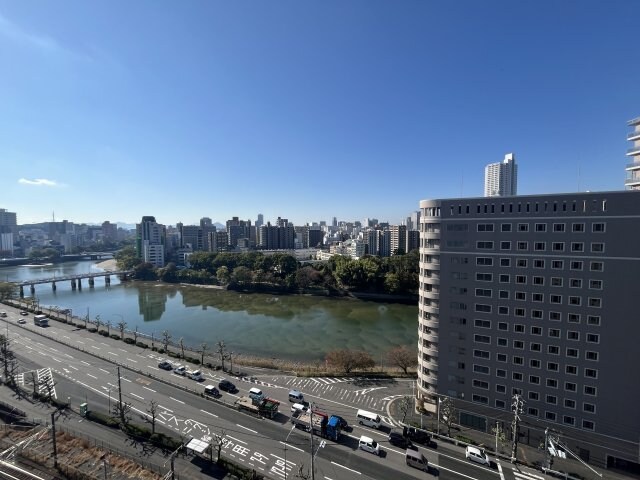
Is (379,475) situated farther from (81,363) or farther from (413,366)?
(81,363)

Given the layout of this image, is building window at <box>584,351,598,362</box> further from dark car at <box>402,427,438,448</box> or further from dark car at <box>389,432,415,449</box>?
dark car at <box>389,432,415,449</box>

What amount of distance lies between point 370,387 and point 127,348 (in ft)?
58.1

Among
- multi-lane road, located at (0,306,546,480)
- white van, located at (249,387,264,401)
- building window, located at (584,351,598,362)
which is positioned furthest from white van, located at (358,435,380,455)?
building window, located at (584,351,598,362)

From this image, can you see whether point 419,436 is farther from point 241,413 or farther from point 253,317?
point 253,317

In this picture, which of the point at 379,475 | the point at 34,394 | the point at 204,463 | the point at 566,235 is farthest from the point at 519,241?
the point at 34,394

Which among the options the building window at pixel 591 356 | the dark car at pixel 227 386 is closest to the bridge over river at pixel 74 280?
the dark car at pixel 227 386

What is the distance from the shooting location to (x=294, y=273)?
52531 millimetres

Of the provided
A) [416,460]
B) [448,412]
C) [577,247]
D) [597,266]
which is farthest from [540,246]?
[416,460]

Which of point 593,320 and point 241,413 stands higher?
point 593,320

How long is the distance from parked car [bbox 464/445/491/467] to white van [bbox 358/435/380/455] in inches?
142

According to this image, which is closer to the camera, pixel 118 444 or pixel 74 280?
pixel 118 444

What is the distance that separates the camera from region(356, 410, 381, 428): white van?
14.6 meters

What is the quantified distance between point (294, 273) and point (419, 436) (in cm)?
3980

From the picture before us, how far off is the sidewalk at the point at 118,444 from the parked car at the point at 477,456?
9.16 meters
